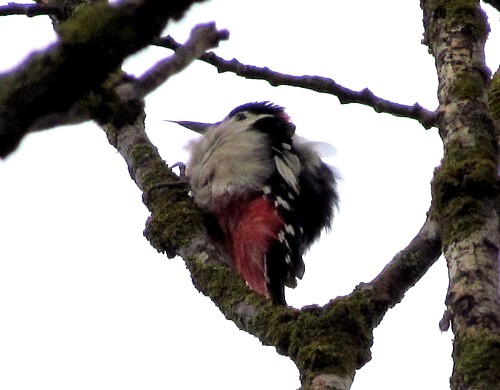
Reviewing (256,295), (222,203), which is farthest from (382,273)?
(222,203)

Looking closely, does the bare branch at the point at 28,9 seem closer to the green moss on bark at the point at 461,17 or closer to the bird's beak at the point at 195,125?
the green moss on bark at the point at 461,17

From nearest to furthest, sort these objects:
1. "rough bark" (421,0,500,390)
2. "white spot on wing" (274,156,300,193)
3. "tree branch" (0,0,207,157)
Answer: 1. "tree branch" (0,0,207,157)
2. "rough bark" (421,0,500,390)
3. "white spot on wing" (274,156,300,193)

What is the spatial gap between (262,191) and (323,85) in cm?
145

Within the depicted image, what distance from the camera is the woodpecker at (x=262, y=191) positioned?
4.08 metres

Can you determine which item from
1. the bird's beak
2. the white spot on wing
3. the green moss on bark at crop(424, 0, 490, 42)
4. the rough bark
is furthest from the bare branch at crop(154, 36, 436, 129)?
the bird's beak

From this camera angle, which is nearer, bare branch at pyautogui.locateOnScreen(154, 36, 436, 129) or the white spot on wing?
bare branch at pyautogui.locateOnScreen(154, 36, 436, 129)

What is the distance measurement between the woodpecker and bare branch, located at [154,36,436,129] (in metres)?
0.95

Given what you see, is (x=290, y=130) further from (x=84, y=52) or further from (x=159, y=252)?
(x=84, y=52)

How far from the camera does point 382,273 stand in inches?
101

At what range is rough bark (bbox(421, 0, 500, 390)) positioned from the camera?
1873 millimetres

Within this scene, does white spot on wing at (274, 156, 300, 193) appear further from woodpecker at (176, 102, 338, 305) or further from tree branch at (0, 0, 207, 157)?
tree branch at (0, 0, 207, 157)

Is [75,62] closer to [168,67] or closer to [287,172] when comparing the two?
[168,67]

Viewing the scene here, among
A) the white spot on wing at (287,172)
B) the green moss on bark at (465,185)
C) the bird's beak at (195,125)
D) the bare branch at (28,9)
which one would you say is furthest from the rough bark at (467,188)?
the bird's beak at (195,125)

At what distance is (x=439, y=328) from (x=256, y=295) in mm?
629
